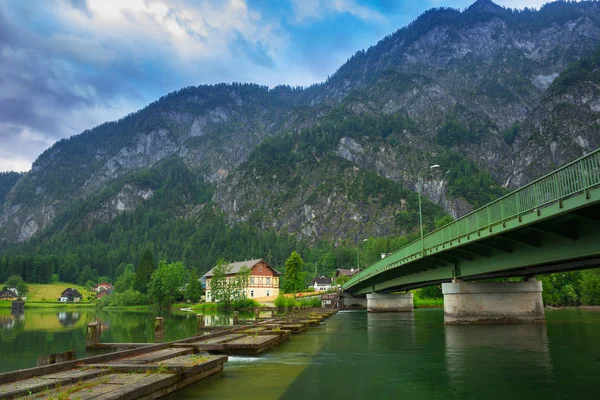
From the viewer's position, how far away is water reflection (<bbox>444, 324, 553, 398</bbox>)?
1254 cm

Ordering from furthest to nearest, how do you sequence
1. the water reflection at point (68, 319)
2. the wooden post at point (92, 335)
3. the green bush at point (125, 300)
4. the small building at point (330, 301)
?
the green bush at point (125, 300) < the small building at point (330, 301) < the water reflection at point (68, 319) < the wooden post at point (92, 335)

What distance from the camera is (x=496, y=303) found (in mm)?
33938

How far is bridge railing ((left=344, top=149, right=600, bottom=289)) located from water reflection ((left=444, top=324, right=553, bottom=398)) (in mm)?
6382

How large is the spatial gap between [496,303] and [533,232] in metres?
14.7

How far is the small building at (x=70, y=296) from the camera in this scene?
161 meters

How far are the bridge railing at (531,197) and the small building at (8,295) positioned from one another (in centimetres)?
16750

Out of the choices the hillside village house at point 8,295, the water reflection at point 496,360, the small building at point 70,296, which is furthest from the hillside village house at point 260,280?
the water reflection at point 496,360

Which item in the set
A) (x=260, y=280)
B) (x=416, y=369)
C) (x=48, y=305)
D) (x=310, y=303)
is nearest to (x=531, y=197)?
(x=416, y=369)

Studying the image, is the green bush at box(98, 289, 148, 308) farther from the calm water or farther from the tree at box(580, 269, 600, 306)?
the tree at box(580, 269, 600, 306)

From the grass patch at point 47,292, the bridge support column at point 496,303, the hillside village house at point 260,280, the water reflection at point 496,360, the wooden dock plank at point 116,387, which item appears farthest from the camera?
the grass patch at point 47,292

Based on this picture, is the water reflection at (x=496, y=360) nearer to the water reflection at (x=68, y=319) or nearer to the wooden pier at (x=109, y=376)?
the wooden pier at (x=109, y=376)

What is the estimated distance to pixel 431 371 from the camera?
50.1ft

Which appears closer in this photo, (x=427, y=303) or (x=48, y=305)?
(x=427, y=303)

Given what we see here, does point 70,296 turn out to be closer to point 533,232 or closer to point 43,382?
point 43,382
